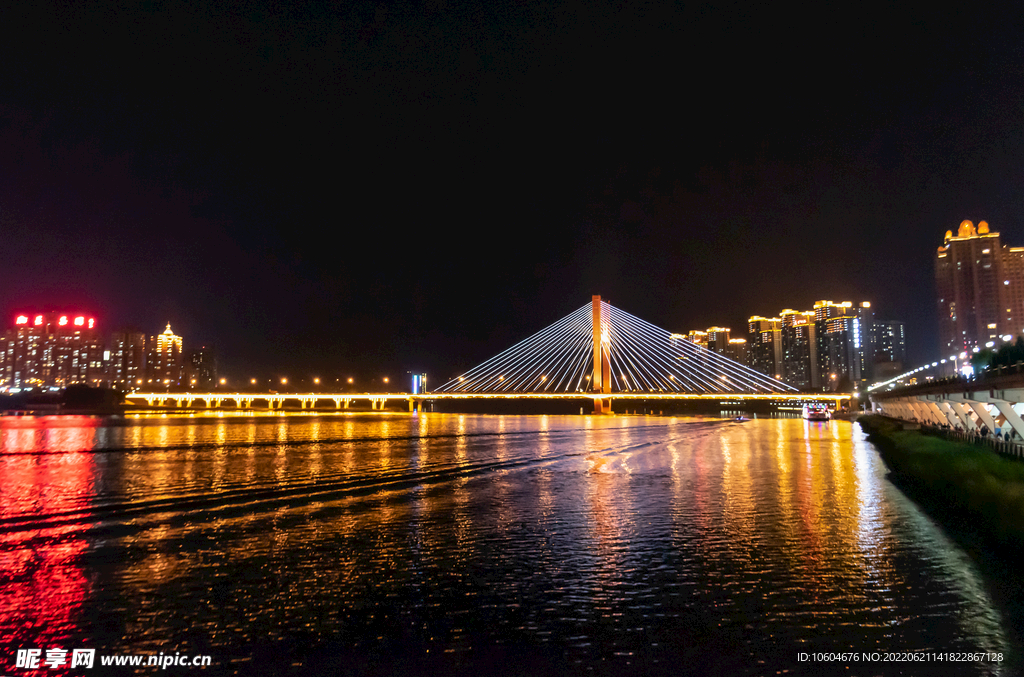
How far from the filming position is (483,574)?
26.1ft

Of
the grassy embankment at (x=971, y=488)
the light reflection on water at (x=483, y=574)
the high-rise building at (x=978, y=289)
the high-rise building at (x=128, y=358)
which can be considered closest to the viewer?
the light reflection on water at (x=483, y=574)

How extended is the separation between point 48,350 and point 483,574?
564 ft

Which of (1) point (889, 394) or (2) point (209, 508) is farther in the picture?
(1) point (889, 394)

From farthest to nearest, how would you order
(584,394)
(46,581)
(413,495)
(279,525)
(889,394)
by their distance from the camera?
(584,394), (889,394), (413,495), (279,525), (46,581)

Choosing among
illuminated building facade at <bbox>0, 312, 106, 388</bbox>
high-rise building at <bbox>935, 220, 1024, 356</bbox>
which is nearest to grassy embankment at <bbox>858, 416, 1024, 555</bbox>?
high-rise building at <bbox>935, 220, 1024, 356</bbox>

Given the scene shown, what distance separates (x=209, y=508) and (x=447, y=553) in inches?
228

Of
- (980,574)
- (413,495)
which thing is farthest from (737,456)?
(980,574)

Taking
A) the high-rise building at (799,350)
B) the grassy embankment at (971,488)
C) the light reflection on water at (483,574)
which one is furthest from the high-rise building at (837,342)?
the light reflection on water at (483,574)

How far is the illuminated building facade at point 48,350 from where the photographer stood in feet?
488

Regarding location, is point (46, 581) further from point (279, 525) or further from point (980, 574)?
point (980, 574)

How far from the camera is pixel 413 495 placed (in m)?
14.4

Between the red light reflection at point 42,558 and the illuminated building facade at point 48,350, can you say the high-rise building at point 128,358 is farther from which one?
the red light reflection at point 42,558

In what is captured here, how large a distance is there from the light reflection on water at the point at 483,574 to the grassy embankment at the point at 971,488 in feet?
2.14

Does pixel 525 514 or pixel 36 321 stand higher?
pixel 36 321
